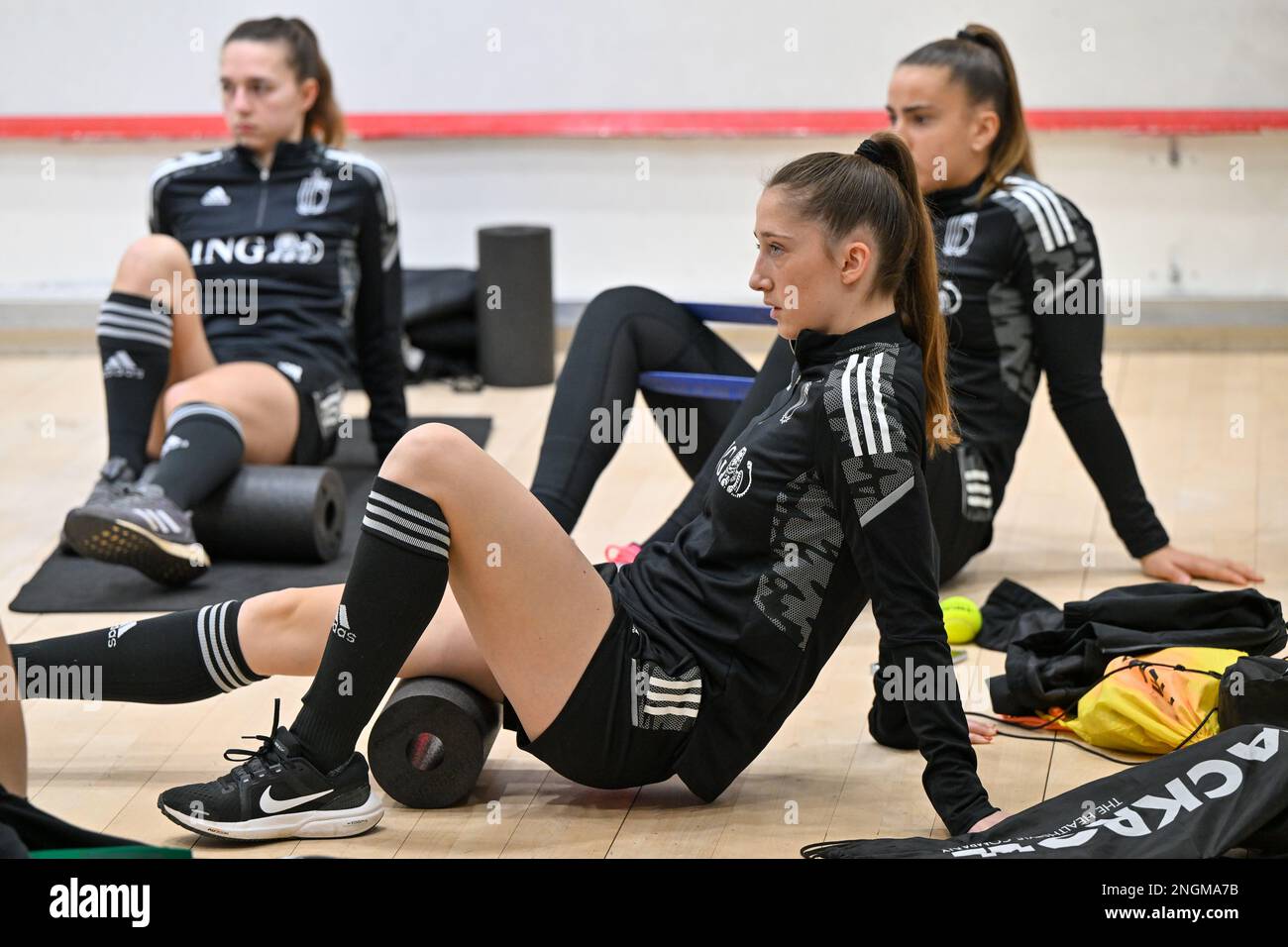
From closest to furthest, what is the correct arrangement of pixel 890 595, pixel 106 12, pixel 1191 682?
pixel 890 595 → pixel 1191 682 → pixel 106 12

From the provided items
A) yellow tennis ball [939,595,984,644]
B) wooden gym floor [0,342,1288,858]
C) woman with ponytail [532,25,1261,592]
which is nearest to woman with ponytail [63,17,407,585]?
wooden gym floor [0,342,1288,858]

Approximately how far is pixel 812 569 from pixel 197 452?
63.6 inches

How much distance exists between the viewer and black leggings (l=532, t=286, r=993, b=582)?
2.78 meters

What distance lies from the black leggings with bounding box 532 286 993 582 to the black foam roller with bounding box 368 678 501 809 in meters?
0.53

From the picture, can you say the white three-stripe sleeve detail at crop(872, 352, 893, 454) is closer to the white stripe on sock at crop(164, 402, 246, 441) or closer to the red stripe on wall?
the white stripe on sock at crop(164, 402, 246, 441)

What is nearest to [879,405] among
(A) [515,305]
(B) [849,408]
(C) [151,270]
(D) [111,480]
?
(B) [849,408]

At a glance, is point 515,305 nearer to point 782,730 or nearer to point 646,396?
point 646,396

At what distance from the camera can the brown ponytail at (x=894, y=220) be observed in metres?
2.13

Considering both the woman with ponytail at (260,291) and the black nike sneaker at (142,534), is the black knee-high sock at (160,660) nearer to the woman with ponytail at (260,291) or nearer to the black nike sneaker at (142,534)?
the black nike sneaker at (142,534)

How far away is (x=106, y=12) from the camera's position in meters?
5.27

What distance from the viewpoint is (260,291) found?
3748 millimetres
